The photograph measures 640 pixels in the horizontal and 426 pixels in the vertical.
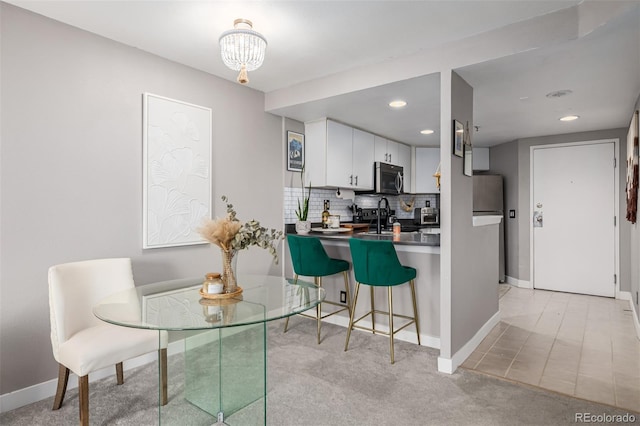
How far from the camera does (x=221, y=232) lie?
1.92 m

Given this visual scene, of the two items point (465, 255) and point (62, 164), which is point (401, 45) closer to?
point (465, 255)

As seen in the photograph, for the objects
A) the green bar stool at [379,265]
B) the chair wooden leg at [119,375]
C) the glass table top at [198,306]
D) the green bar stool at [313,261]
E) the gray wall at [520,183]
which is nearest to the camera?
the glass table top at [198,306]

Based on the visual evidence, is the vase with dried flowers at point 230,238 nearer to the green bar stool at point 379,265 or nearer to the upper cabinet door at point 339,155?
the green bar stool at point 379,265

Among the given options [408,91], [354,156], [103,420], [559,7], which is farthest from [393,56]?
[103,420]

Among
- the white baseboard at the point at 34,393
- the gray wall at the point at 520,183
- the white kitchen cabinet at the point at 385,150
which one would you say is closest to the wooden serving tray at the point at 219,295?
the white baseboard at the point at 34,393

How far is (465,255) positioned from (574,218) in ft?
10.5

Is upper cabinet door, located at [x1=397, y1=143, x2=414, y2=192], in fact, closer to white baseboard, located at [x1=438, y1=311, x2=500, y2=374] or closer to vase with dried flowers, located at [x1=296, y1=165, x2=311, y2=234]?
vase with dried flowers, located at [x1=296, y1=165, x2=311, y2=234]

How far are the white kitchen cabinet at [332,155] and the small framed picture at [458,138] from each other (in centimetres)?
165

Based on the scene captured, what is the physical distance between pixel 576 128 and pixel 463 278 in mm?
3338

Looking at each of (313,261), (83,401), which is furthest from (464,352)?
(83,401)

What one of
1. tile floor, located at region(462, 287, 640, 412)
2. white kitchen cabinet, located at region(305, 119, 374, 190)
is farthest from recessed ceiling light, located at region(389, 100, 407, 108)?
tile floor, located at region(462, 287, 640, 412)

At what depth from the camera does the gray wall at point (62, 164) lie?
85.7 inches

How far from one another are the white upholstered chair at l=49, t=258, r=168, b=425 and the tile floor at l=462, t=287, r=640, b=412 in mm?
2288

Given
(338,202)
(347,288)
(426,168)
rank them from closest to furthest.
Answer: (347,288), (338,202), (426,168)
